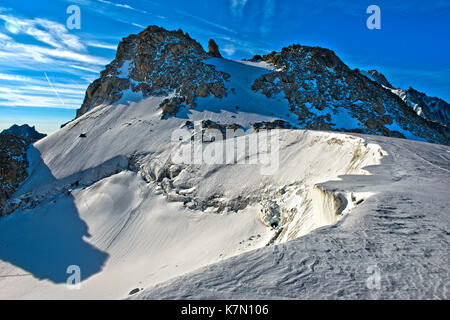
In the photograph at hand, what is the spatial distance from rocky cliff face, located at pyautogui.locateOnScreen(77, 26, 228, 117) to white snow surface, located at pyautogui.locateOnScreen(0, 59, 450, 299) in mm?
3041

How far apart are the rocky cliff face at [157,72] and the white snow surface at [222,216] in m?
3.04

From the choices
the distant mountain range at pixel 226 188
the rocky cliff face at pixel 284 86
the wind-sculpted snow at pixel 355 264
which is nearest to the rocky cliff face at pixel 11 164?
the distant mountain range at pixel 226 188

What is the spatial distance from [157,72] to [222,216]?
32.0 meters

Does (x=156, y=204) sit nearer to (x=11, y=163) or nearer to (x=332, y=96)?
(x=11, y=163)

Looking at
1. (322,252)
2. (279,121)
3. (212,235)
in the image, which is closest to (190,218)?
(212,235)

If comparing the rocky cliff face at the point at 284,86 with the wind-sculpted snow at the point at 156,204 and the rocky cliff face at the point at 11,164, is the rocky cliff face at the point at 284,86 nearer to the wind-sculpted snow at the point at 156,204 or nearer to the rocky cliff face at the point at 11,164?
the wind-sculpted snow at the point at 156,204

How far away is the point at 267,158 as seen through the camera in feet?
56.9

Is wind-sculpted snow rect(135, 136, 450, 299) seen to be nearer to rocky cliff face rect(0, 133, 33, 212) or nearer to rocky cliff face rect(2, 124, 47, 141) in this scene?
rocky cliff face rect(0, 133, 33, 212)

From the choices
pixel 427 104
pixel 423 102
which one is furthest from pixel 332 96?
pixel 427 104

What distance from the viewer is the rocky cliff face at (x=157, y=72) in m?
38.1

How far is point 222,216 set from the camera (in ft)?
52.4

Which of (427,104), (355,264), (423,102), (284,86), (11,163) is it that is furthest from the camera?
(427,104)

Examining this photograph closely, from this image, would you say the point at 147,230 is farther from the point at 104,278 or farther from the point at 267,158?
the point at 267,158
